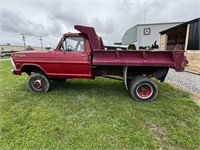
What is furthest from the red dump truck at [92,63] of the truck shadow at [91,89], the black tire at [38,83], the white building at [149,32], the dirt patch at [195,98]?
the white building at [149,32]

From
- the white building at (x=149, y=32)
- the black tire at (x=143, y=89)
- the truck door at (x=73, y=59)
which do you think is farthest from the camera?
the white building at (x=149, y=32)

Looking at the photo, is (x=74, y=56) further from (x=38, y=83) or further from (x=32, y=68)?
(x=32, y=68)

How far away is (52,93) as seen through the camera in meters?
4.82

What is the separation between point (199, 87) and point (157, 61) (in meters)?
2.94

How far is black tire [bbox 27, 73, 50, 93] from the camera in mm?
4820

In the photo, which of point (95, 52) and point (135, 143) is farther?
point (95, 52)

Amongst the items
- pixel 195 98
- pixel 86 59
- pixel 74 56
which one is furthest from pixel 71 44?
pixel 195 98

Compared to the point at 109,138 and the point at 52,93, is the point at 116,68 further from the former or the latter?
the point at 109,138

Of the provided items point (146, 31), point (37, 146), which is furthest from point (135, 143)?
point (146, 31)

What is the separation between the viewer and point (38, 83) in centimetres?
483

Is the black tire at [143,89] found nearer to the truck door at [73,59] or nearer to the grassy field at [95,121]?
the grassy field at [95,121]

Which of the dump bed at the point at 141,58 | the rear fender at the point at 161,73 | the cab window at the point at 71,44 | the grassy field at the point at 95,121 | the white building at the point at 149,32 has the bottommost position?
the grassy field at the point at 95,121

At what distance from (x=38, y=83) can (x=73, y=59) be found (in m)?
1.54

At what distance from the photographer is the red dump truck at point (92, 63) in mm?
4156
